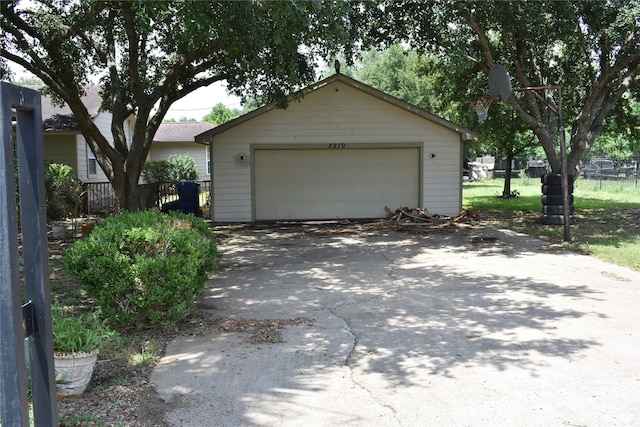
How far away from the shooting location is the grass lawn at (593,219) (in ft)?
35.6

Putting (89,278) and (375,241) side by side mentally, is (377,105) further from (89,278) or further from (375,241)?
(89,278)

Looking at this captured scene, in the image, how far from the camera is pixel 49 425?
92.4 inches

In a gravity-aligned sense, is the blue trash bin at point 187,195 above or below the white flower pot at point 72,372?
above

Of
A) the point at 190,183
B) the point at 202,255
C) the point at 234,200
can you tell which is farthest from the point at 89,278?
the point at 190,183

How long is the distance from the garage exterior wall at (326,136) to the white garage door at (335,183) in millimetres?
328

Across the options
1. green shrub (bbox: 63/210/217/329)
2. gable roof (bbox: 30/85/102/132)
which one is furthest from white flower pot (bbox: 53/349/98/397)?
gable roof (bbox: 30/85/102/132)

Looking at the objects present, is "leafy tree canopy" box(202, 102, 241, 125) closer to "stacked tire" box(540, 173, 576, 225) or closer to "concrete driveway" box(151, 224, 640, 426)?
"stacked tire" box(540, 173, 576, 225)

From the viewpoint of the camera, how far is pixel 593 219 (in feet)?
53.0

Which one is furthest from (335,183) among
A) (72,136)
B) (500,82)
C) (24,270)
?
(24,270)

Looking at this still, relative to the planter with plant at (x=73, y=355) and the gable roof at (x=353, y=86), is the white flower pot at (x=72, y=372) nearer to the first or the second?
the planter with plant at (x=73, y=355)

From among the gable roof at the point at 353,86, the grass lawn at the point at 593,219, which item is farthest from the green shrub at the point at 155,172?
the grass lawn at the point at 593,219

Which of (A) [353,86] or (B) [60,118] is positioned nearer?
(A) [353,86]

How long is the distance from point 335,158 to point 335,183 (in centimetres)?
75

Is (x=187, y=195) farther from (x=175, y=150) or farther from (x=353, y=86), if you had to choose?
(x=175, y=150)
